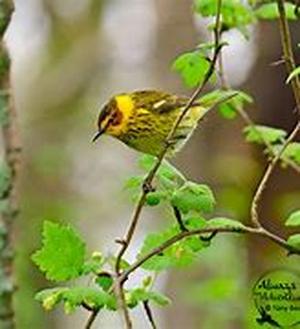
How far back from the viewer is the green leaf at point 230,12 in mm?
1496

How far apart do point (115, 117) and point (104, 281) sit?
2.52 feet

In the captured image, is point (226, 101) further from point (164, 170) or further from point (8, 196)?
point (8, 196)

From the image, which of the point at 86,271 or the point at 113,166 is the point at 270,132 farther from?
the point at 113,166

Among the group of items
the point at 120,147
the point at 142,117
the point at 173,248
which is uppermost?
the point at 173,248

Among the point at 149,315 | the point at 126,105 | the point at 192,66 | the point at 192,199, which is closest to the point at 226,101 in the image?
the point at 192,66

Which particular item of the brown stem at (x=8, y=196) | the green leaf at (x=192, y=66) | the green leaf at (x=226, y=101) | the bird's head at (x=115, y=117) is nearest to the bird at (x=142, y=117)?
the bird's head at (x=115, y=117)

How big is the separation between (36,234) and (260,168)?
0.73 m

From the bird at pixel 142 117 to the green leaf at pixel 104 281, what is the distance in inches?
23.5

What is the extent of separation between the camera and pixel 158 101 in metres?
1.95

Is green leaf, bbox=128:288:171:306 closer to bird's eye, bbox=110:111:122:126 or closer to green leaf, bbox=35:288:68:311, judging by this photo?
green leaf, bbox=35:288:68:311

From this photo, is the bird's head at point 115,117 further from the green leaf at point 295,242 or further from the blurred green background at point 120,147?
the green leaf at point 295,242

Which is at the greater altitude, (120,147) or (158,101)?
(158,101)

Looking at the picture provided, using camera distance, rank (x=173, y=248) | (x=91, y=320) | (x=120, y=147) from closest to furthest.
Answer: (x=91, y=320) → (x=173, y=248) → (x=120, y=147)

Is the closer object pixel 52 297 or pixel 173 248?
pixel 52 297
